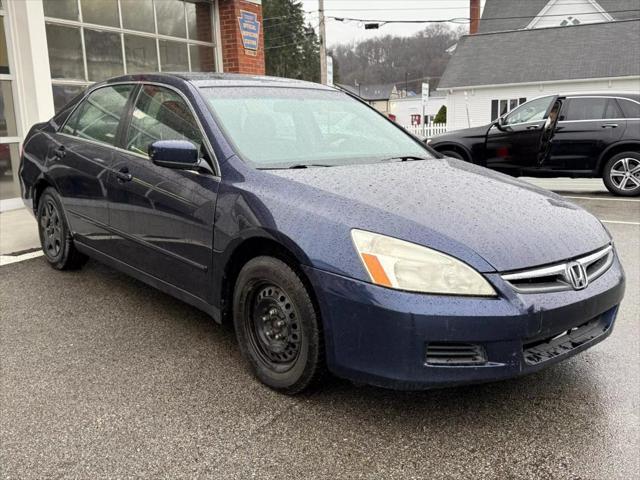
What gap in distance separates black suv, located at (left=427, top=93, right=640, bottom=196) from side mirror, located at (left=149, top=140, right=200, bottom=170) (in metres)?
7.57

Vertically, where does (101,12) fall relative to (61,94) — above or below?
above

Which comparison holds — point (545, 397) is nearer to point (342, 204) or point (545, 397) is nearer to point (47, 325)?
point (342, 204)

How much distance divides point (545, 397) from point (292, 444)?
4.26 feet

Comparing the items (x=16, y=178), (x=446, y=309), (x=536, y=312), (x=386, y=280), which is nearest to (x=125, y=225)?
(x=386, y=280)

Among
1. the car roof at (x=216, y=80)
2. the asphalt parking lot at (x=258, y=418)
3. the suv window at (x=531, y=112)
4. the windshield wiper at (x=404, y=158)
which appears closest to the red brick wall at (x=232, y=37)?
the suv window at (x=531, y=112)

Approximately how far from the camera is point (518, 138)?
386 inches

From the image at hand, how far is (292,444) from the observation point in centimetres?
254

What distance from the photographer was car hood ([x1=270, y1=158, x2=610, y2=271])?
2.53 metres

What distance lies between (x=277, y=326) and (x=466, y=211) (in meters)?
1.05

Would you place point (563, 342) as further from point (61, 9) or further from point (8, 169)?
point (61, 9)

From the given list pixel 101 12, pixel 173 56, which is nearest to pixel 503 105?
pixel 173 56

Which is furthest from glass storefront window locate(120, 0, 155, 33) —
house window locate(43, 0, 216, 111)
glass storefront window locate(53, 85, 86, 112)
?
glass storefront window locate(53, 85, 86, 112)

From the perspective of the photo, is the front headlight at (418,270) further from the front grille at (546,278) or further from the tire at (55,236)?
the tire at (55,236)

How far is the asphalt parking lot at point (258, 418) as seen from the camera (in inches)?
94.3
